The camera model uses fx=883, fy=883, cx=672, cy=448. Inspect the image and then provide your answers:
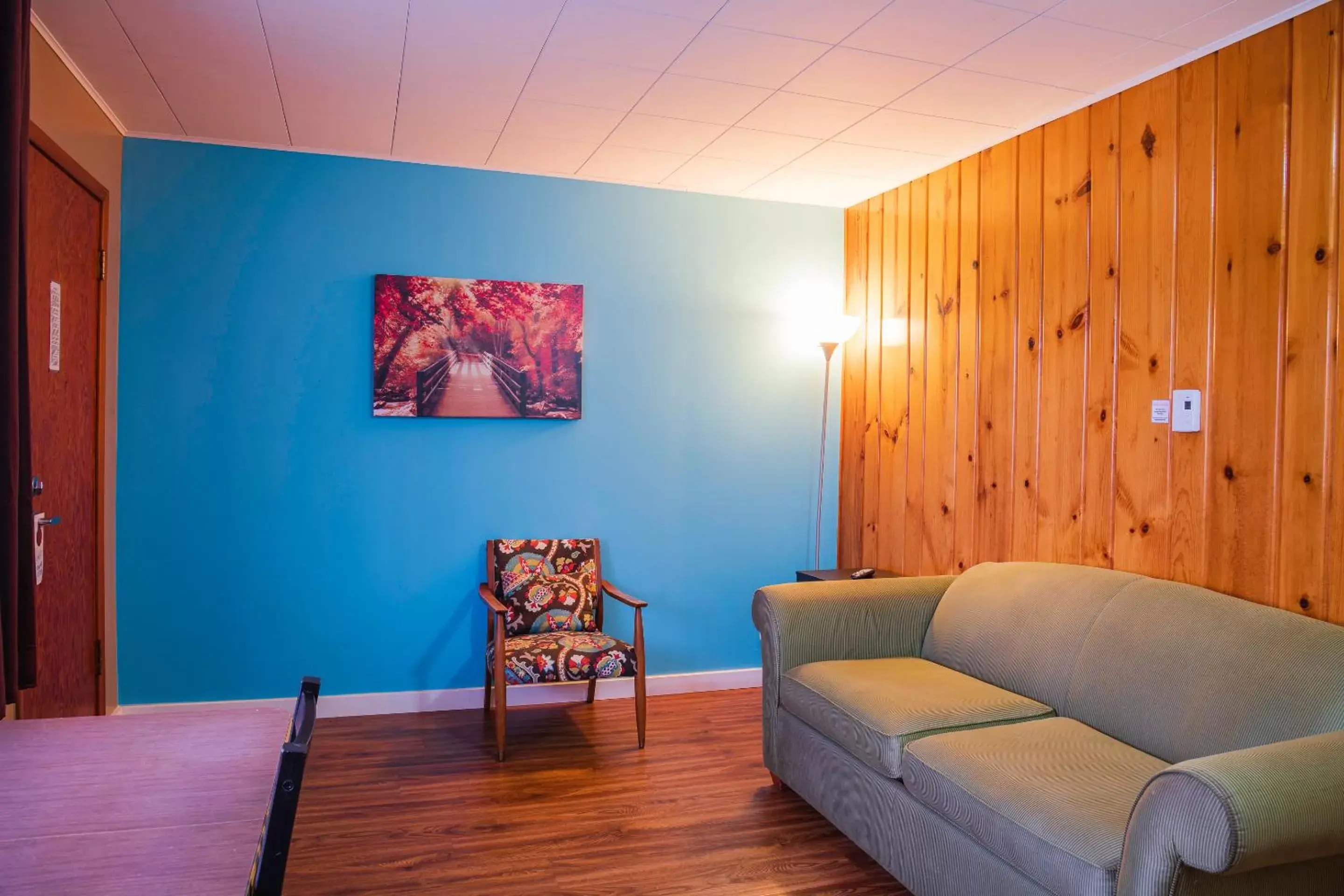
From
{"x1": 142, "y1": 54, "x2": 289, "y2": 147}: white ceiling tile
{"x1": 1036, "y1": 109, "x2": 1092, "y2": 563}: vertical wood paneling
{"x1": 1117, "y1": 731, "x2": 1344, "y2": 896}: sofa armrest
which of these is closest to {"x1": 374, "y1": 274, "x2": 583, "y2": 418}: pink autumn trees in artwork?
{"x1": 142, "y1": 54, "x2": 289, "y2": 147}: white ceiling tile

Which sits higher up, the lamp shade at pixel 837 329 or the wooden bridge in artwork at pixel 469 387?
the lamp shade at pixel 837 329

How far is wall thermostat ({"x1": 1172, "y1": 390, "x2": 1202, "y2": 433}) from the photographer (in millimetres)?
2695

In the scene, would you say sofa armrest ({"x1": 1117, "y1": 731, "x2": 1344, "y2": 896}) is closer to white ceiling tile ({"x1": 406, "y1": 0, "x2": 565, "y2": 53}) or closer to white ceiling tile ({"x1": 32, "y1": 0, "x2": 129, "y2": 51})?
white ceiling tile ({"x1": 406, "y1": 0, "x2": 565, "y2": 53})

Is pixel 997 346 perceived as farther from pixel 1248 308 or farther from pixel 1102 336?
pixel 1248 308

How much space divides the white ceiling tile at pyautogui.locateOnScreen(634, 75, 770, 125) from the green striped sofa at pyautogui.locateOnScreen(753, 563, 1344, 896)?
1792mm

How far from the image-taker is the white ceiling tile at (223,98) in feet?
9.78

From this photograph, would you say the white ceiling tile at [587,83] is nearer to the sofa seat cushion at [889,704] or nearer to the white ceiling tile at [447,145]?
the white ceiling tile at [447,145]

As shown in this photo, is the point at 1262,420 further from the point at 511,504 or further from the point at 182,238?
the point at 182,238

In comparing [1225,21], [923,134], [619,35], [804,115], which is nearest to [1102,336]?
[1225,21]

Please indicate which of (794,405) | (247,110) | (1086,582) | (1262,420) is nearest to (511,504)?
(794,405)

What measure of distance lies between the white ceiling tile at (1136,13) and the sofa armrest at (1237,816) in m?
1.92

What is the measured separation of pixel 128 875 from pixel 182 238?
11.3ft

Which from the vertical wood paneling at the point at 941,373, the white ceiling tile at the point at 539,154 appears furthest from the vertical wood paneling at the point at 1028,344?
the white ceiling tile at the point at 539,154

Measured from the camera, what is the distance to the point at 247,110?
3.39 m
